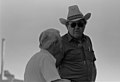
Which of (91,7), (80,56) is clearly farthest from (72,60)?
(91,7)

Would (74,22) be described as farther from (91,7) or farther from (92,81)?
(91,7)

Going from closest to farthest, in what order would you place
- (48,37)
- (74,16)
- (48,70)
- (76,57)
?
(48,70), (48,37), (76,57), (74,16)

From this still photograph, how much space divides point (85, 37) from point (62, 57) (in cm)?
30

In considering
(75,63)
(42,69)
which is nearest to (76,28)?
(75,63)

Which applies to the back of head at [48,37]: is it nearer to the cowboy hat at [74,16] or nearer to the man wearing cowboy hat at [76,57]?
the man wearing cowboy hat at [76,57]

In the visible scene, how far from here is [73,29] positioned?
3.05m

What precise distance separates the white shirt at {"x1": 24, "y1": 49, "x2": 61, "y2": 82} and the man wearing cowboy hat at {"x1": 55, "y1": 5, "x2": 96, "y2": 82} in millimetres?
711

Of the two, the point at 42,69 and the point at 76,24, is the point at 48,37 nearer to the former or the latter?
the point at 42,69

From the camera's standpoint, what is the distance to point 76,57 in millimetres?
3025

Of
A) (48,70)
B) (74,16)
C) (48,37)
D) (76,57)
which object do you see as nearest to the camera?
(48,70)

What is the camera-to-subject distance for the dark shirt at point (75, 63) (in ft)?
9.85

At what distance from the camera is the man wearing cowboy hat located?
3.01m

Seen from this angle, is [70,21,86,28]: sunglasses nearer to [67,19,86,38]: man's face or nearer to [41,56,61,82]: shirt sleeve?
[67,19,86,38]: man's face

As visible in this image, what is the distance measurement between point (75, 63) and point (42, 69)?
0.84 meters
